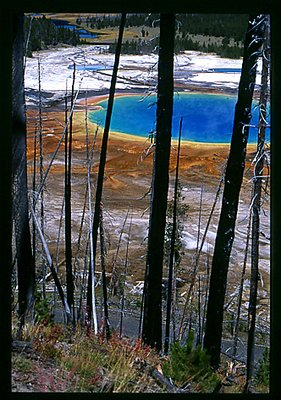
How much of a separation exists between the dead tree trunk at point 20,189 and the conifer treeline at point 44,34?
0.15 feet

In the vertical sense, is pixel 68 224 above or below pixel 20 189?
below

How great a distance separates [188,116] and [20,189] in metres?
0.91

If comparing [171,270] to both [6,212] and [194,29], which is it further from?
[194,29]

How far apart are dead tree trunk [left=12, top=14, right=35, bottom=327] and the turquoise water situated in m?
0.37

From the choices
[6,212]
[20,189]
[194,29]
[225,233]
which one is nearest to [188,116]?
[194,29]

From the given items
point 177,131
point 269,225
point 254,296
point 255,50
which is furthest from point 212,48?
point 254,296

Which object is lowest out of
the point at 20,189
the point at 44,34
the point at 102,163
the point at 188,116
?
the point at 20,189

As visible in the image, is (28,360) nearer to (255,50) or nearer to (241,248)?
(241,248)

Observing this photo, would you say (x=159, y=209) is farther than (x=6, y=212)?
Yes

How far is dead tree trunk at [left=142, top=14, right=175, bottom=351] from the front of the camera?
11.8 ft

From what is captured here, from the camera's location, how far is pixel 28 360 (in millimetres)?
3588

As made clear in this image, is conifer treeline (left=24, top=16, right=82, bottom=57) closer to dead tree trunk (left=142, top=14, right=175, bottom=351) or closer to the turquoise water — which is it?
the turquoise water

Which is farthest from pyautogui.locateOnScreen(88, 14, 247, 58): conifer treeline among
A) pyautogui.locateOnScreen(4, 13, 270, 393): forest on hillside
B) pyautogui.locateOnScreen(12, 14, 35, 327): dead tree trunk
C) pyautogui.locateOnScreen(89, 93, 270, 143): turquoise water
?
pyautogui.locateOnScreen(12, 14, 35, 327): dead tree trunk

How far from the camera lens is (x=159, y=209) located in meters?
3.67
